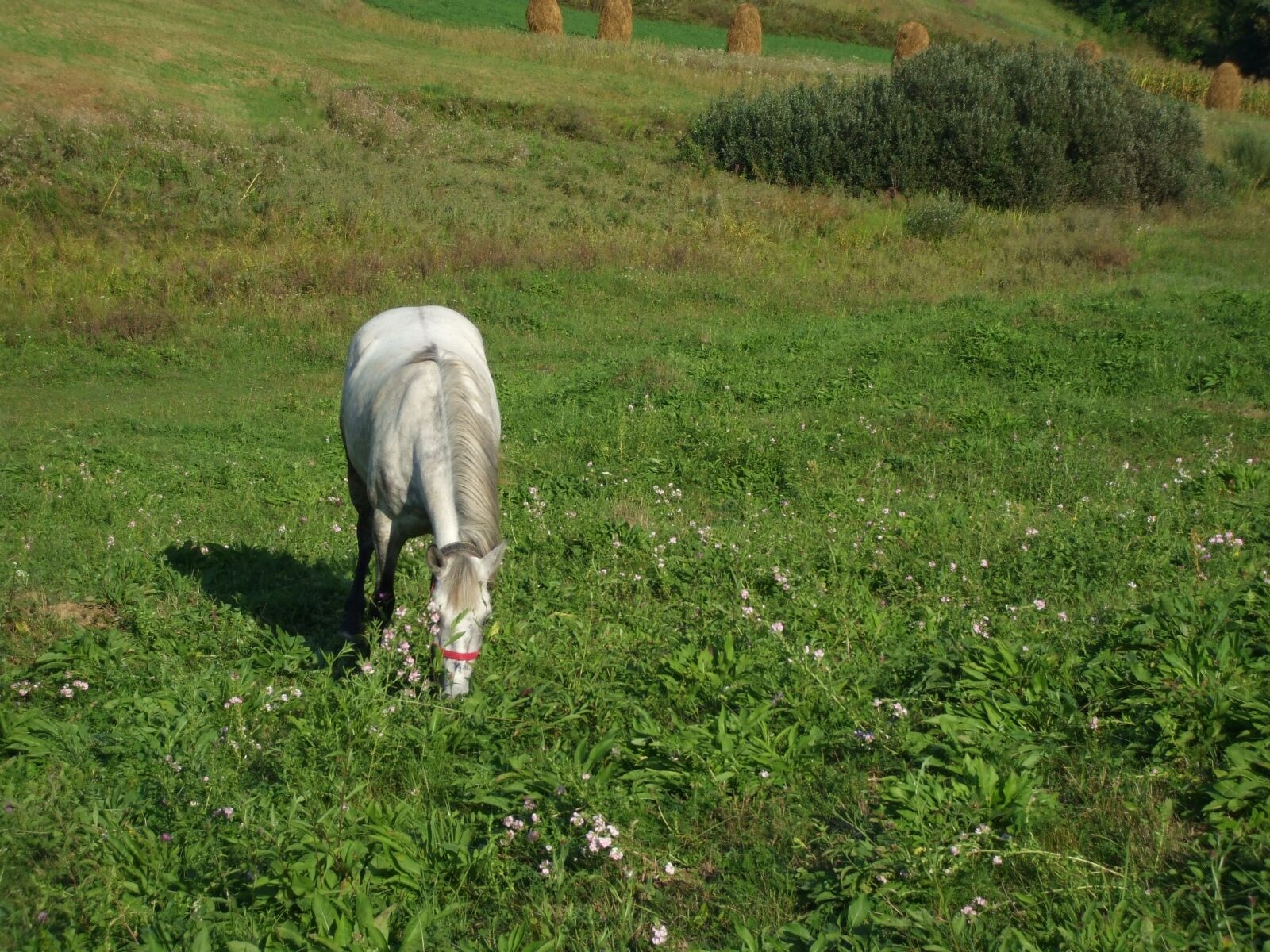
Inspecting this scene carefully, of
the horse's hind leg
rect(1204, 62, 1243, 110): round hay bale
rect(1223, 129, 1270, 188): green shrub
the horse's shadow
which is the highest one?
rect(1204, 62, 1243, 110): round hay bale

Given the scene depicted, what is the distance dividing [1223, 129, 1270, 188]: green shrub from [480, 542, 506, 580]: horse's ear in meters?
29.6

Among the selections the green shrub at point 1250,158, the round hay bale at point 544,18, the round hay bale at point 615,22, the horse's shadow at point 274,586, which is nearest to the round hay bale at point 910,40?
the round hay bale at point 615,22

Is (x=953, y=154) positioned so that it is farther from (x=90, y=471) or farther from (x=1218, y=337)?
(x=90, y=471)

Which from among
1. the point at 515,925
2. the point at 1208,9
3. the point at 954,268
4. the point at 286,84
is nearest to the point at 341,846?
the point at 515,925

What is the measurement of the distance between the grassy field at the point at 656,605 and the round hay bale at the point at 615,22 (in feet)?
95.0

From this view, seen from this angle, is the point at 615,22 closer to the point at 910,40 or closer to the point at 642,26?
the point at 642,26

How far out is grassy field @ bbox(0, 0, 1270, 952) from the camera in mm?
3438

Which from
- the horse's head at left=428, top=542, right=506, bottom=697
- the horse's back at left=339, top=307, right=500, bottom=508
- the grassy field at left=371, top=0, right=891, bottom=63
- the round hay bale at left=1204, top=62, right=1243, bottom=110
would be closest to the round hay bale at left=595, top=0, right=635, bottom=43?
the grassy field at left=371, top=0, right=891, bottom=63

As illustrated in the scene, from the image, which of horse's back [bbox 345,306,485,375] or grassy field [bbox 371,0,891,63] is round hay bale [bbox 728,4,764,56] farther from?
horse's back [bbox 345,306,485,375]

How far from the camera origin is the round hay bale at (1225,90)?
42438 millimetres

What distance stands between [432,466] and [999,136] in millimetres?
22692

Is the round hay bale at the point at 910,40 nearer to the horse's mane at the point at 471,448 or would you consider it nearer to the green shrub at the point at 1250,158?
the green shrub at the point at 1250,158

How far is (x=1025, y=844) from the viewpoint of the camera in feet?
11.2

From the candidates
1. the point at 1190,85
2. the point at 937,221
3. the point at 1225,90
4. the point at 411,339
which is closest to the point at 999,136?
the point at 937,221
